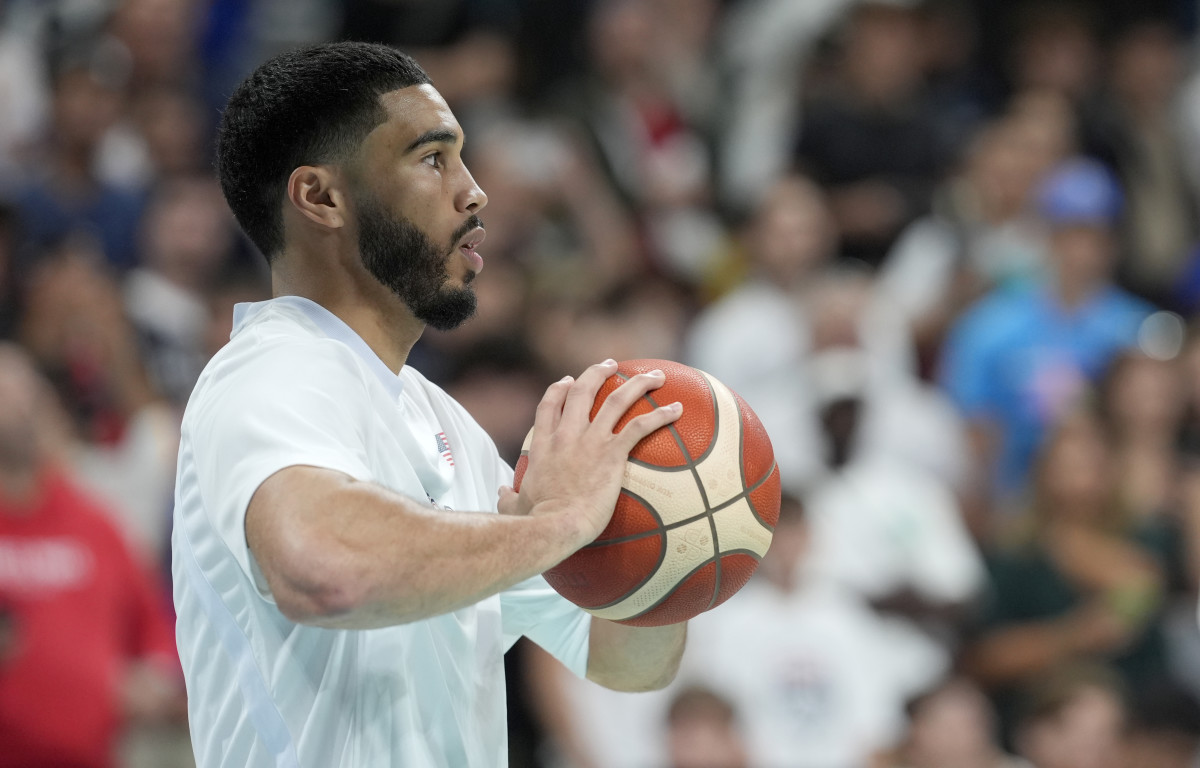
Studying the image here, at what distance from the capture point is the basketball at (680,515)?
295 cm

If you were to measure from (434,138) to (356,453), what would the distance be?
684mm

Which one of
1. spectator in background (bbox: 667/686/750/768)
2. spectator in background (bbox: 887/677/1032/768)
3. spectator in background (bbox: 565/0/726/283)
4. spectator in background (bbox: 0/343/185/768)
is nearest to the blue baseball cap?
spectator in background (bbox: 565/0/726/283)

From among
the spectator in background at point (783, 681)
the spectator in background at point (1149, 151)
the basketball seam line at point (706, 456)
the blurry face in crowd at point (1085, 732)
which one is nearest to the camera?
the basketball seam line at point (706, 456)

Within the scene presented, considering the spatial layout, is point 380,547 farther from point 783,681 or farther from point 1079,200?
point 1079,200

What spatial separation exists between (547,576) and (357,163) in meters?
0.91

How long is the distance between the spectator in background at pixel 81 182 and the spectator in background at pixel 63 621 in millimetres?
1841

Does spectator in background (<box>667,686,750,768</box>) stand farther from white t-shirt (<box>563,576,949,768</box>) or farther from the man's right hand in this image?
the man's right hand

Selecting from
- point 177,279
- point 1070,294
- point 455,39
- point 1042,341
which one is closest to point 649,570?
point 177,279

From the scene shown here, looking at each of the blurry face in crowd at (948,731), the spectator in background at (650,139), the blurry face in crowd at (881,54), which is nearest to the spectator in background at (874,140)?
the blurry face in crowd at (881,54)

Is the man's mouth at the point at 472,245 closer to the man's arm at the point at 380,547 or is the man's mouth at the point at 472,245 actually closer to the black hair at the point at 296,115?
the black hair at the point at 296,115

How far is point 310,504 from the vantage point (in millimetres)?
2404

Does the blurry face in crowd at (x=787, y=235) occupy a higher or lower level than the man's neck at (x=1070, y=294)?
higher

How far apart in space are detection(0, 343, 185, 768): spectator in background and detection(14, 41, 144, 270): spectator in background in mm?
1841

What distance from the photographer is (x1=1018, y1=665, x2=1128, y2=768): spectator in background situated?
678 centimetres
